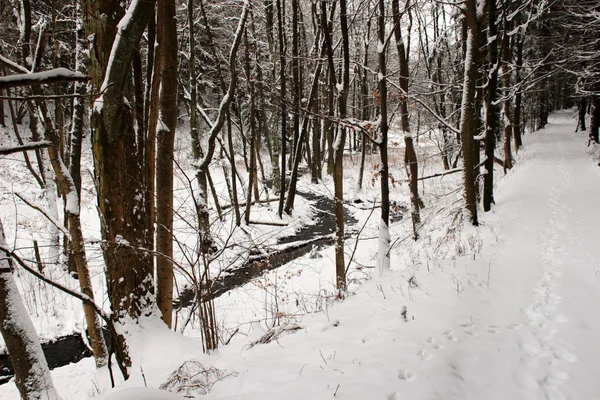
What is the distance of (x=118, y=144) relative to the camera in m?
3.50

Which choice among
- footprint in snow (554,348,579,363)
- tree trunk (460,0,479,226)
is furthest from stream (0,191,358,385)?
tree trunk (460,0,479,226)

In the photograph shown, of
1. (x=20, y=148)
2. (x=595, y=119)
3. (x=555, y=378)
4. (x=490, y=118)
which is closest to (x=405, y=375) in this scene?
(x=555, y=378)

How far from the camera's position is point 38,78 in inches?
42.1

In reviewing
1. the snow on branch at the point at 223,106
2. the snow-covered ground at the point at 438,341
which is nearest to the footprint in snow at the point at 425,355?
the snow-covered ground at the point at 438,341

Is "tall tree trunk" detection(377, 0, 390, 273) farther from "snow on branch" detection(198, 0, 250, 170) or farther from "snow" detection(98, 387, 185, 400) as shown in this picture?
"snow" detection(98, 387, 185, 400)

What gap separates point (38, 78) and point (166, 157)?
146 inches

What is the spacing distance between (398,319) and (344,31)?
500 cm

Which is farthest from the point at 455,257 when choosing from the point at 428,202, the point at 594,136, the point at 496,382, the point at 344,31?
the point at 594,136

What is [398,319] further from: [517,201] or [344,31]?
[517,201]

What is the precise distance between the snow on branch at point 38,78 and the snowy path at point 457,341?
2129mm

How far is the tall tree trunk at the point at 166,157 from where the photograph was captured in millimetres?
4551

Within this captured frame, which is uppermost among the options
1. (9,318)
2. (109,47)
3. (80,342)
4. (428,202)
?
(109,47)

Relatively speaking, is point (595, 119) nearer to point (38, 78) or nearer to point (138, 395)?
point (138, 395)

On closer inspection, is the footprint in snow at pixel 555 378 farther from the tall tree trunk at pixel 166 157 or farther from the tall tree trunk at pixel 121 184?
the tall tree trunk at pixel 166 157
